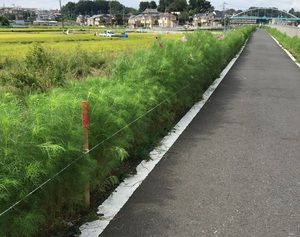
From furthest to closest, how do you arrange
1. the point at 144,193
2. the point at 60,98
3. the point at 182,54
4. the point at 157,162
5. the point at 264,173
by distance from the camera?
the point at 182,54
the point at 157,162
the point at 264,173
the point at 144,193
the point at 60,98

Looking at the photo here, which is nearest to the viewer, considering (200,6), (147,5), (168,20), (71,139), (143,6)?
(71,139)

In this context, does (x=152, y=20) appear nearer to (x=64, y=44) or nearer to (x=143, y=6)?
(x=143, y=6)

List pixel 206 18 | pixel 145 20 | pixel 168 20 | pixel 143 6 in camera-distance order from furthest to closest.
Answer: pixel 143 6 → pixel 145 20 → pixel 206 18 → pixel 168 20

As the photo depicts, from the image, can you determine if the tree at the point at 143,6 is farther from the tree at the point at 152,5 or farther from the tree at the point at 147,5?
the tree at the point at 152,5

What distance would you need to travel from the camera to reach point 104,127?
12.9 feet

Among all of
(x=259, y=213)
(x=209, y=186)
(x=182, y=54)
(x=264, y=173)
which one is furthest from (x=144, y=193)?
(x=182, y=54)

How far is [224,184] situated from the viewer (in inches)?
176

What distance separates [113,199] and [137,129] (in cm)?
122

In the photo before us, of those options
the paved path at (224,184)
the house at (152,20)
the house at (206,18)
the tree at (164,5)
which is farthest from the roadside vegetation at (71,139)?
the tree at (164,5)

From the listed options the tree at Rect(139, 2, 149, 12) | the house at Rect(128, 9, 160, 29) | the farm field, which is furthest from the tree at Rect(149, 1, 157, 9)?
the farm field

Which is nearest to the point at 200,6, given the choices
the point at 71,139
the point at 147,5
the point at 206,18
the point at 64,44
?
the point at 206,18

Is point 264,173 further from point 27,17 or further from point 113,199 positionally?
point 27,17

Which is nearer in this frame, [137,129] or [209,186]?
[209,186]

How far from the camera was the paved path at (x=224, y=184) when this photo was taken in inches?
139
